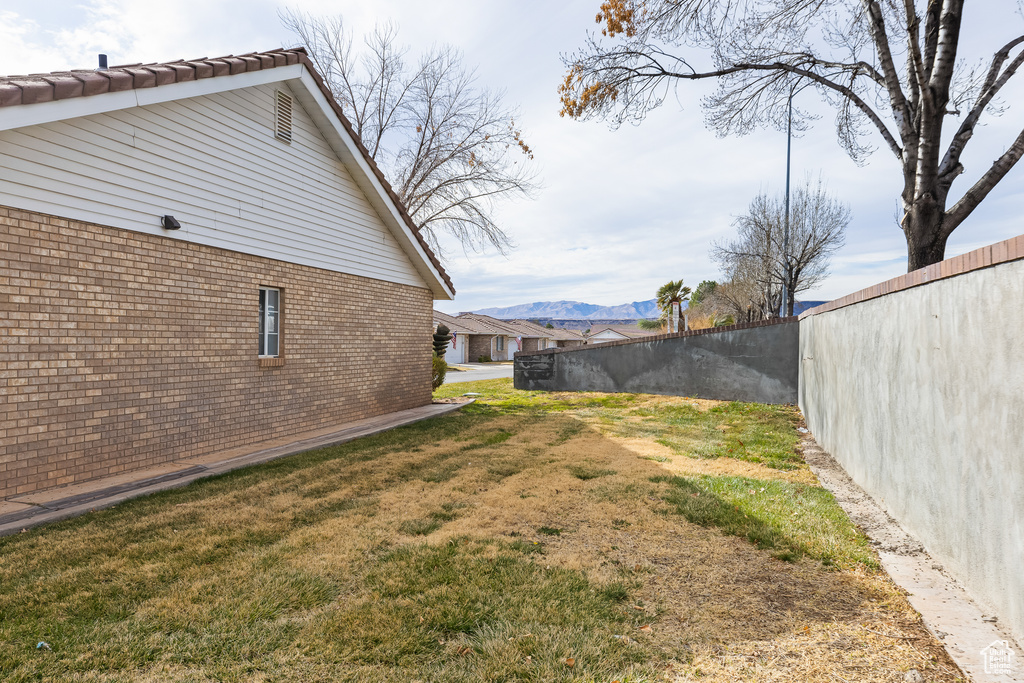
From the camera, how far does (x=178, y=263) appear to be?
6781 mm

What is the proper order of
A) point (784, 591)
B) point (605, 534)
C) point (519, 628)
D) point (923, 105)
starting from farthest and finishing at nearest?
point (923, 105)
point (605, 534)
point (784, 591)
point (519, 628)

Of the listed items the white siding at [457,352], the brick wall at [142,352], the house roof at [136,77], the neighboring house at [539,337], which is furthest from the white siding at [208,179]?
the neighboring house at [539,337]

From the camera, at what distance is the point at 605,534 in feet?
15.0

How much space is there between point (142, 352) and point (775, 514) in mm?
7130

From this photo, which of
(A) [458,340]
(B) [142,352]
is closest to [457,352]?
(A) [458,340]

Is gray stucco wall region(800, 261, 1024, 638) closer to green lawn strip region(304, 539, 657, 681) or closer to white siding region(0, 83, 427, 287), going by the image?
green lawn strip region(304, 539, 657, 681)

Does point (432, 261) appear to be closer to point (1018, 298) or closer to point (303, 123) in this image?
point (303, 123)

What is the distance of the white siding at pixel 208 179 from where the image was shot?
17.8ft

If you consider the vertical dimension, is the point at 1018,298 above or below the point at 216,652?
above

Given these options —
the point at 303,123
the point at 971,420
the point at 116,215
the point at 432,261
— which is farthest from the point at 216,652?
the point at 432,261

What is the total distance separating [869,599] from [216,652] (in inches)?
152

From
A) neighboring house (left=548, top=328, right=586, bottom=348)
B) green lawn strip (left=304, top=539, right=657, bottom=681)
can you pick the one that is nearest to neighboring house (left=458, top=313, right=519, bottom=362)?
neighboring house (left=548, top=328, right=586, bottom=348)

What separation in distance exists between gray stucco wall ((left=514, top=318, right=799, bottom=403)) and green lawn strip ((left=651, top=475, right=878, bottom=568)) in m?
8.06

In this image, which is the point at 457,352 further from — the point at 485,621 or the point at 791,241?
the point at 485,621
